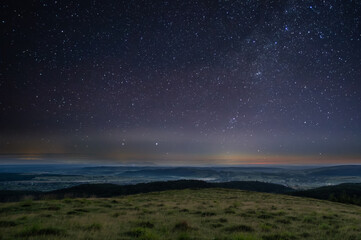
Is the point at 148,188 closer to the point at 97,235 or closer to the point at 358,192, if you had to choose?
the point at 358,192

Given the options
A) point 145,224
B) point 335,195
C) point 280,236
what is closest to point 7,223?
A: point 145,224

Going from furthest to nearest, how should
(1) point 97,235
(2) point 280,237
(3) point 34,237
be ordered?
(2) point 280,237 → (1) point 97,235 → (3) point 34,237

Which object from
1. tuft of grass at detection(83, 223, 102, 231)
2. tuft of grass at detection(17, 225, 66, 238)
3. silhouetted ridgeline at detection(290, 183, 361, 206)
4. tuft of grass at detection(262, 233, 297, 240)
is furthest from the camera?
silhouetted ridgeline at detection(290, 183, 361, 206)

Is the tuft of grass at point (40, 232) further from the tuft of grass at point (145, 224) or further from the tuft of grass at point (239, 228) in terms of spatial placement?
the tuft of grass at point (239, 228)

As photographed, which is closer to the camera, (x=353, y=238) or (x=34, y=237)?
(x=34, y=237)

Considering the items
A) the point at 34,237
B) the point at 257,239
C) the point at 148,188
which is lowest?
the point at 148,188

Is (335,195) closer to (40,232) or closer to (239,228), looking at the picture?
(239,228)

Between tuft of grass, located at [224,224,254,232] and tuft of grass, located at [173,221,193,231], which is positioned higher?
tuft of grass, located at [173,221,193,231]

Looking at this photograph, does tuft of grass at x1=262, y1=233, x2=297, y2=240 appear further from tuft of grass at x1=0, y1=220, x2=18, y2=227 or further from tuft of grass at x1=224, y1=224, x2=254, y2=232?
tuft of grass at x1=0, y1=220, x2=18, y2=227

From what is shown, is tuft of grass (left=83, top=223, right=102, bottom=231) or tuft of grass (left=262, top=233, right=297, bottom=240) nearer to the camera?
tuft of grass (left=262, top=233, right=297, bottom=240)

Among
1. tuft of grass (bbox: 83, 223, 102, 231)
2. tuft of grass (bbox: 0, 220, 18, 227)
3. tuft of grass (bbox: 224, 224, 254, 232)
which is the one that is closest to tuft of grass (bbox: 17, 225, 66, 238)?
tuft of grass (bbox: 83, 223, 102, 231)

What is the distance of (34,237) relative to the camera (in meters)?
7.94

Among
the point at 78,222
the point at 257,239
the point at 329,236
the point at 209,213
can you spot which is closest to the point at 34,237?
the point at 78,222

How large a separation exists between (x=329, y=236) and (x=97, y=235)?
976cm
